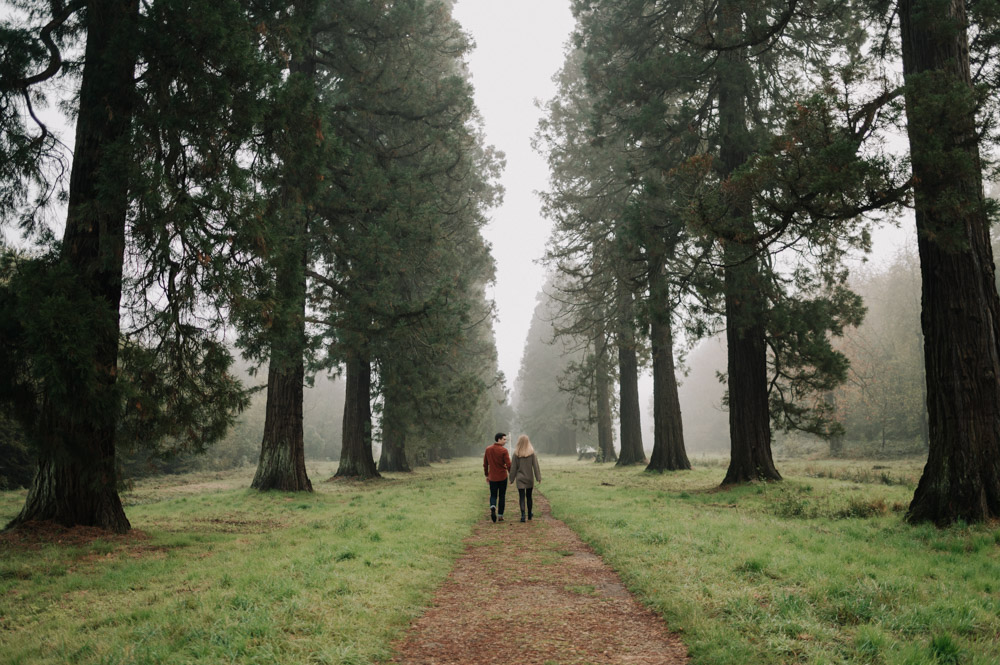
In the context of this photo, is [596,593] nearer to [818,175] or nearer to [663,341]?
[818,175]

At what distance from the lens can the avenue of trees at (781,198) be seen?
6738 mm

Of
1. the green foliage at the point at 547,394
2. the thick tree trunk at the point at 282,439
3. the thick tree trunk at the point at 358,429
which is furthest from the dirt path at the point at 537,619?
the green foliage at the point at 547,394

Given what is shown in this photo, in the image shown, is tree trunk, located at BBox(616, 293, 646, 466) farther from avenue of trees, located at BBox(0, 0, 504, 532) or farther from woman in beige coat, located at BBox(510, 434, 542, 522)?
avenue of trees, located at BBox(0, 0, 504, 532)

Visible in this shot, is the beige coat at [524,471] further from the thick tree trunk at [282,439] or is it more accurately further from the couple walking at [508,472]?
the thick tree trunk at [282,439]

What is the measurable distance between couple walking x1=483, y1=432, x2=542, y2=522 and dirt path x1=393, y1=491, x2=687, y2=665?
3.02 meters

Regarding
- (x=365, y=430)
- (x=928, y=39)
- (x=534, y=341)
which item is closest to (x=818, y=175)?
(x=928, y=39)

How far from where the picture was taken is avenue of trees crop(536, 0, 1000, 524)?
6.74m

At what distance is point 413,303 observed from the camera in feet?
47.4

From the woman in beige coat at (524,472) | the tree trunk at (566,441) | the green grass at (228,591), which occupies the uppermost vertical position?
the woman in beige coat at (524,472)

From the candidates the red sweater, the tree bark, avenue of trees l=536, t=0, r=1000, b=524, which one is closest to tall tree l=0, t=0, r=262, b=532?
the tree bark

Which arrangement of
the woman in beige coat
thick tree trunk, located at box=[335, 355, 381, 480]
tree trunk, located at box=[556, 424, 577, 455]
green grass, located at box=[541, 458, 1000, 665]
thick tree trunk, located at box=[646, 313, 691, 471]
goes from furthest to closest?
tree trunk, located at box=[556, 424, 577, 455]
thick tree trunk, located at box=[335, 355, 381, 480]
thick tree trunk, located at box=[646, 313, 691, 471]
the woman in beige coat
green grass, located at box=[541, 458, 1000, 665]

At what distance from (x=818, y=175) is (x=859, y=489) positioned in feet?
24.5

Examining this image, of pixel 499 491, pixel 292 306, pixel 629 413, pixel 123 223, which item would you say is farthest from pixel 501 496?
pixel 629 413

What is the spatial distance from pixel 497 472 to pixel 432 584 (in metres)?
4.65
